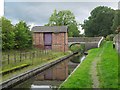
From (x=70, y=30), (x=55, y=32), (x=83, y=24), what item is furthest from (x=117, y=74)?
(x=83, y=24)

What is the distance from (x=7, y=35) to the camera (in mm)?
34875

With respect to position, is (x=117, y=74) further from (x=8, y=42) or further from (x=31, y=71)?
(x=8, y=42)

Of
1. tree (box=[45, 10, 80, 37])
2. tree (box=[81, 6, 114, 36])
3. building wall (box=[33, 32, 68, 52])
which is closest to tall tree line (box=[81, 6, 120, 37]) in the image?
tree (box=[81, 6, 114, 36])

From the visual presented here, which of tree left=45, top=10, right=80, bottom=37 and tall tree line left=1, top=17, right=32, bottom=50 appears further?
tree left=45, top=10, right=80, bottom=37

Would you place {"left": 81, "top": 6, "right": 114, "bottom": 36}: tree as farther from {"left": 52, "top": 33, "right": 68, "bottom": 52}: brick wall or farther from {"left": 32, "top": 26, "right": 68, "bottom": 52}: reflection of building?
{"left": 52, "top": 33, "right": 68, "bottom": 52}: brick wall

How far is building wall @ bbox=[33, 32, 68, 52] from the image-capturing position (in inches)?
1996

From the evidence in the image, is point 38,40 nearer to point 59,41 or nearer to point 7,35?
point 59,41

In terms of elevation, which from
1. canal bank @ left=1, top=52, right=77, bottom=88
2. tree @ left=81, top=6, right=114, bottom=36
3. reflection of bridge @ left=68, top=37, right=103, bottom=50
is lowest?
canal bank @ left=1, top=52, right=77, bottom=88

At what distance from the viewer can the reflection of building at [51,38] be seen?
50.8 meters

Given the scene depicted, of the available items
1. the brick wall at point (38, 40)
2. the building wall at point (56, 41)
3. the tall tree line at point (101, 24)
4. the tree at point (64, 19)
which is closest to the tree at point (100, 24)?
the tall tree line at point (101, 24)

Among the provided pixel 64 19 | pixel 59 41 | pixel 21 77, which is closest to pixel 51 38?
pixel 59 41

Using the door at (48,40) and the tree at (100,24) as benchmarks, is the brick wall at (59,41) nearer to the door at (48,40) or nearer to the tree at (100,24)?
the door at (48,40)

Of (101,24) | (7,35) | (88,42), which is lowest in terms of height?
(88,42)

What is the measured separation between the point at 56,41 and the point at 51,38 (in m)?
1.33
